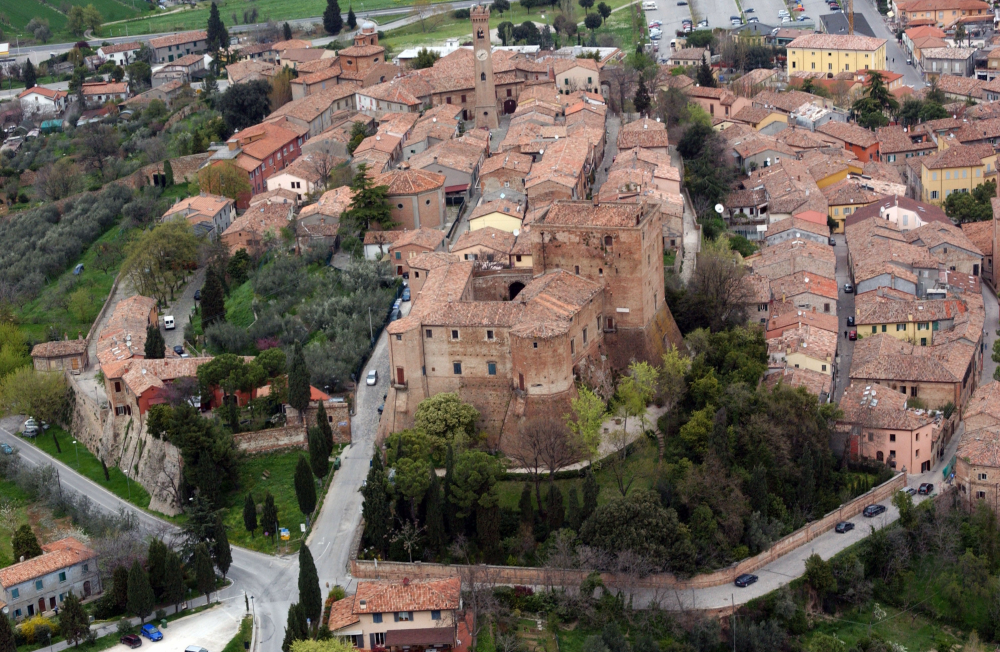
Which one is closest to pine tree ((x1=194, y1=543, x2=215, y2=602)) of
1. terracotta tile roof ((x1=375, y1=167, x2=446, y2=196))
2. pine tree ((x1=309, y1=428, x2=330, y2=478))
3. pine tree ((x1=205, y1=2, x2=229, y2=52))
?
pine tree ((x1=309, y1=428, x2=330, y2=478))

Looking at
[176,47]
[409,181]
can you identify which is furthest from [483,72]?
[176,47]

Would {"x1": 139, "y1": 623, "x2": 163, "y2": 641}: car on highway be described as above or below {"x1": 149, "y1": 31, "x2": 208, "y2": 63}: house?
below

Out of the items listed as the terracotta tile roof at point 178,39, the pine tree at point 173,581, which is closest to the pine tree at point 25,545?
the pine tree at point 173,581

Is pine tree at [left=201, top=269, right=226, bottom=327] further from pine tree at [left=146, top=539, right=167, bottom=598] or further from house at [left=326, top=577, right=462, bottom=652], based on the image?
house at [left=326, top=577, right=462, bottom=652]

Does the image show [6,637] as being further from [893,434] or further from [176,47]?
[176,47]

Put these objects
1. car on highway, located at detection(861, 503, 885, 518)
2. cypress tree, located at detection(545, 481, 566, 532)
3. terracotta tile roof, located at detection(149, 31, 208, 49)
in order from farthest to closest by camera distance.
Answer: terracotta tile roof, located at detection(149, 31, 208, 49) < car on highway, located at detection(861, 503, 885, 518) < cypress tree, located at detection(545, 481, 566, 532)

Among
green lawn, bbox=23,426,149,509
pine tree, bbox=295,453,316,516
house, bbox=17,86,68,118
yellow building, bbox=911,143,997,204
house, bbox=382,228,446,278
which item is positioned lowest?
green lawn, bbox=23,426,149,509

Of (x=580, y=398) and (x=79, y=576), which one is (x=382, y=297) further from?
(x=79, y=576)
